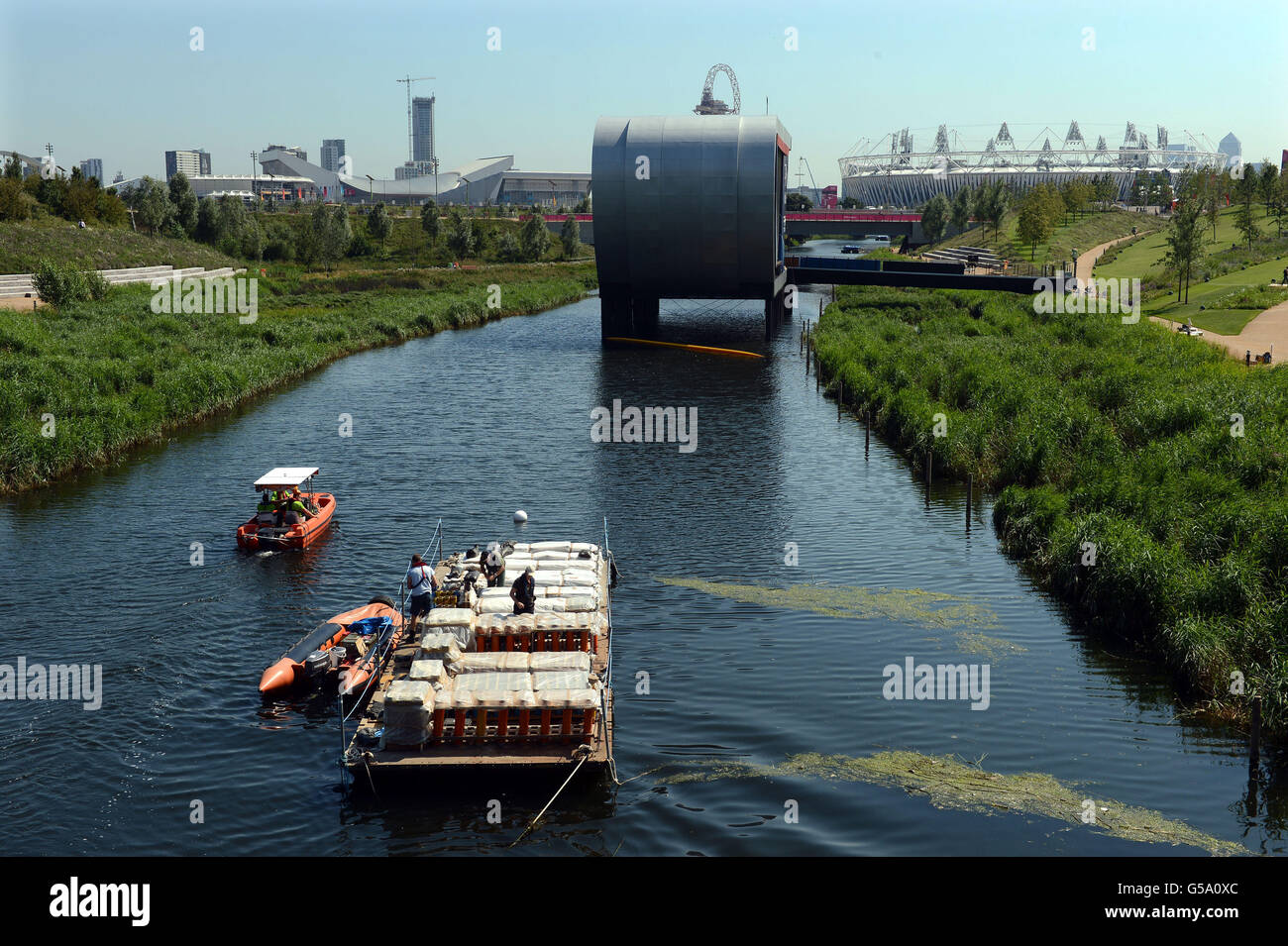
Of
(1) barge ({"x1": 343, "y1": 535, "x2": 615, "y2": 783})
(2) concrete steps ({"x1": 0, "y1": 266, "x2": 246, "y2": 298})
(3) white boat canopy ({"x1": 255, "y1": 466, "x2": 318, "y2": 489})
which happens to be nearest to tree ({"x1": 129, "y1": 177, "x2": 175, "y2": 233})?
(2) concrete steps ({"x1": 0, "y1": 266, "x2": 246, "y2": 298})

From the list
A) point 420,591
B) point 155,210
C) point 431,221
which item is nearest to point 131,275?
point 155,210

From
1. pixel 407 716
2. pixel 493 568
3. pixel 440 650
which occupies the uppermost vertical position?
pixel 493 568

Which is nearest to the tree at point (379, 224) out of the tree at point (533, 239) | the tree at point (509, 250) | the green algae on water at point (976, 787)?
the tree at point (509, 250)

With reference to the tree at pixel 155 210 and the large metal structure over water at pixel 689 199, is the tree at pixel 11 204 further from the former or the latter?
the large metal structure over water at pixel 689 199

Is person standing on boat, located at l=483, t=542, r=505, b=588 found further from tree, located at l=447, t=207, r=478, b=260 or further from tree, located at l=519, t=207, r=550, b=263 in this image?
tree, located at l=519, t=207, r=550, b=263

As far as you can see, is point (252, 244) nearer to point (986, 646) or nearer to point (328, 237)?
point (328, 237)
